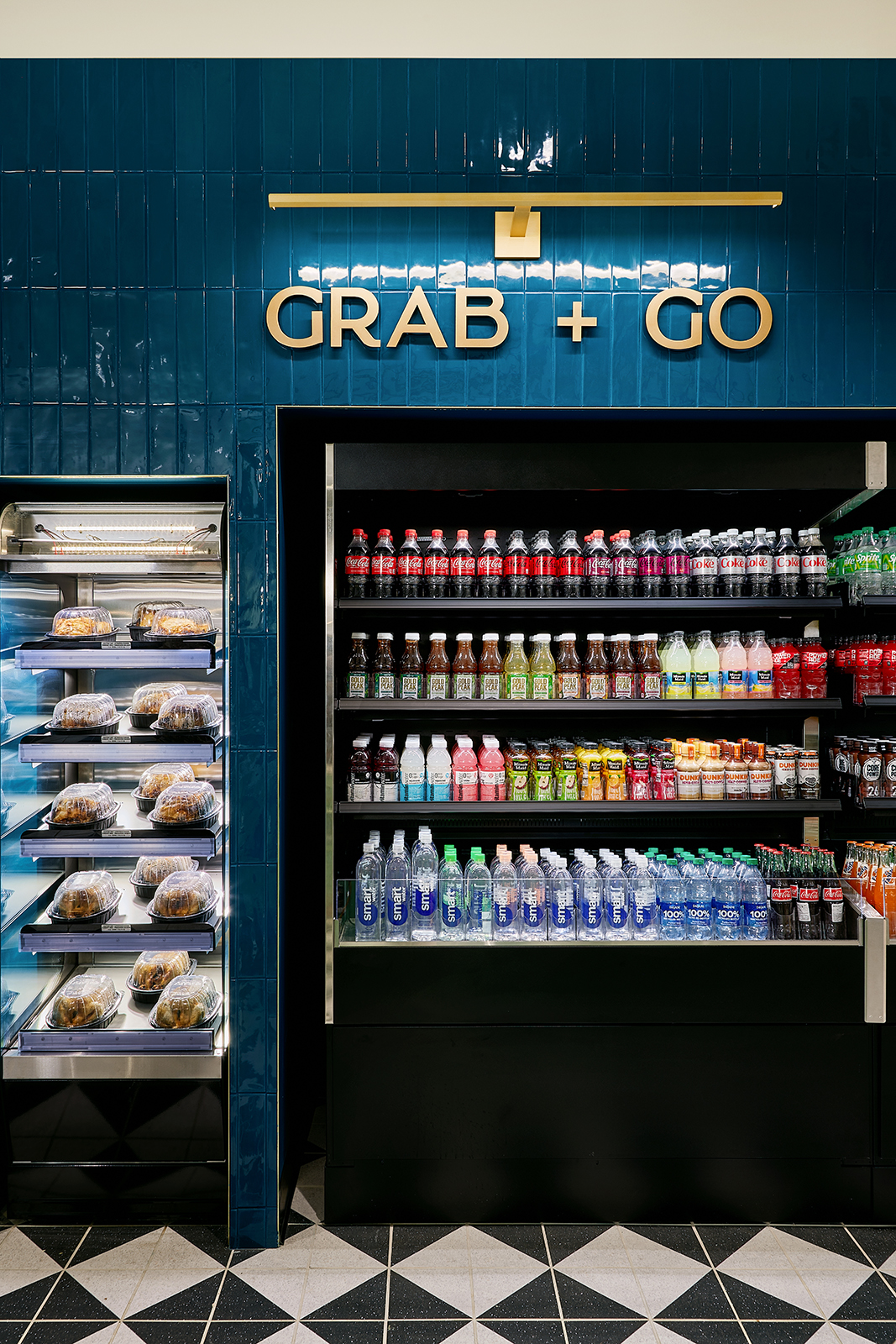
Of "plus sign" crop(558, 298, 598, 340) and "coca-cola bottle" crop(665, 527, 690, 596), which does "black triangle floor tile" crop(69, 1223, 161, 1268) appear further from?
"plus sign" crop(558, 298, 598, 340)

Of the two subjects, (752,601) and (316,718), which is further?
(316,718)

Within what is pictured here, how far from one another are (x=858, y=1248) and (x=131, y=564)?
336 centimetres

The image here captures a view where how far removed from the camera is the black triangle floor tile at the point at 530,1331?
2.26 meters

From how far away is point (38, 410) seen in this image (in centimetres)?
266

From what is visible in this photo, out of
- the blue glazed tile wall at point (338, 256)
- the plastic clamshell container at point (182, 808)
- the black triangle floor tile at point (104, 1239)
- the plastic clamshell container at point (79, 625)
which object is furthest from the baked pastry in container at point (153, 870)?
the black triangle floor tile at point (104, 1239)

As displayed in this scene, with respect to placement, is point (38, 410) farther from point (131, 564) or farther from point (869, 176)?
point (869, 176)

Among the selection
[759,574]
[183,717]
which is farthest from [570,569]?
[183,717]

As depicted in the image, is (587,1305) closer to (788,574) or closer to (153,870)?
(153,870)

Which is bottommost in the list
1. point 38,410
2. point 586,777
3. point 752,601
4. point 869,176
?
point 586,777

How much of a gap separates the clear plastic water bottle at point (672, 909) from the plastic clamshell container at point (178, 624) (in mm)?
1843

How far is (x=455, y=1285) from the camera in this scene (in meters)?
2.46

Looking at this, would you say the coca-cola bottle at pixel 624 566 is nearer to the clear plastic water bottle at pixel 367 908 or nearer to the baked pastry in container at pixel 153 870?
the clear plastic water bottle at pixel 367 908

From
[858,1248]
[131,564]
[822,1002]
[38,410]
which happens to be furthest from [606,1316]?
[38,410]

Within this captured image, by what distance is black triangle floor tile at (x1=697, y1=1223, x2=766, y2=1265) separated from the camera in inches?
103
